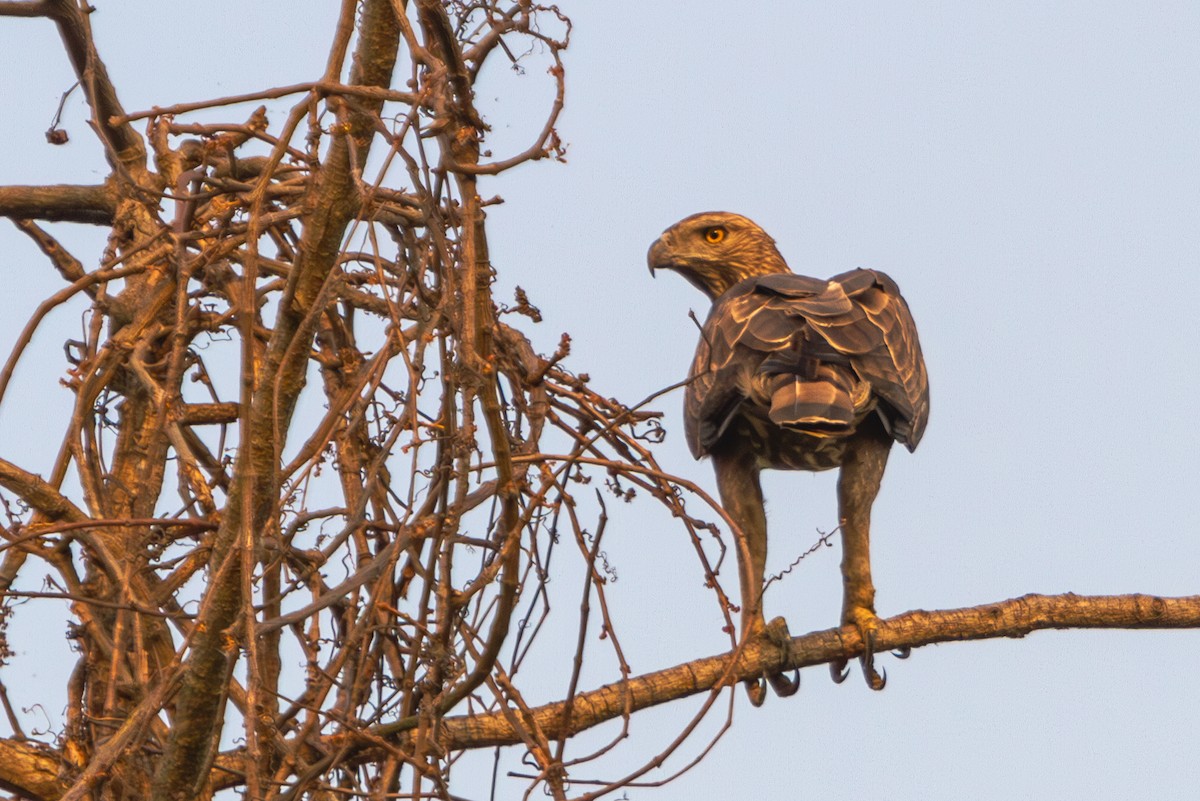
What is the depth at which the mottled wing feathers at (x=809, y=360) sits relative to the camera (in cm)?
535

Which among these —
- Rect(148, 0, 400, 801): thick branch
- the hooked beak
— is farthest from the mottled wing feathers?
Rect(148, 0, 400, 801): thick branch

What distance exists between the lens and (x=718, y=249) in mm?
7363

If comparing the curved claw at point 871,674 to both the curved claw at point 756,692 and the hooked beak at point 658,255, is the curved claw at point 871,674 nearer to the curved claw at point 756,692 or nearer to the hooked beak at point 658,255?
the curved claw at point 756,692

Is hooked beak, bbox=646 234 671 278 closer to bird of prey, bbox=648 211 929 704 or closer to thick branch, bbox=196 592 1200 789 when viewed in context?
bird of prey, bbox=648 211 929 704

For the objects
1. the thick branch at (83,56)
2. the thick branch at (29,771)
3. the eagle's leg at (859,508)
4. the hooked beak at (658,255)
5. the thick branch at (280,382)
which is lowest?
the thick branch at (29,771)

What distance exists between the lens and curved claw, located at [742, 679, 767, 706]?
6.00 m

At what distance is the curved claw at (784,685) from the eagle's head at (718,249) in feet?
7.23

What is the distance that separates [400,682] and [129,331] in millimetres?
1549

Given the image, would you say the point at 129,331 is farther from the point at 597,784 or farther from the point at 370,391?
the point at 597,784

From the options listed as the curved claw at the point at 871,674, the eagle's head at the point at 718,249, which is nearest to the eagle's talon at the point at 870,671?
the curved claw at the point at 871,674

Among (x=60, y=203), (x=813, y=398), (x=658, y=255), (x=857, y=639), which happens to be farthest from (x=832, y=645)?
(x=60, y=203)

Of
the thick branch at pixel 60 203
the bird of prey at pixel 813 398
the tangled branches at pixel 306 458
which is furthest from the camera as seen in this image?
the bird of prey at pixel 813 398

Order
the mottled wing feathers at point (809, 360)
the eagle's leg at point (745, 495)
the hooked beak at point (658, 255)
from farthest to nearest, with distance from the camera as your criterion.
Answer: the hooked beak at point (658, 255)
the eagle's leg at point (745, 495)
the mottled wing feathers at point (809, 360)

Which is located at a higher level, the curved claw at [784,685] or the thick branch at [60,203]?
the thick branch at [60,203]
